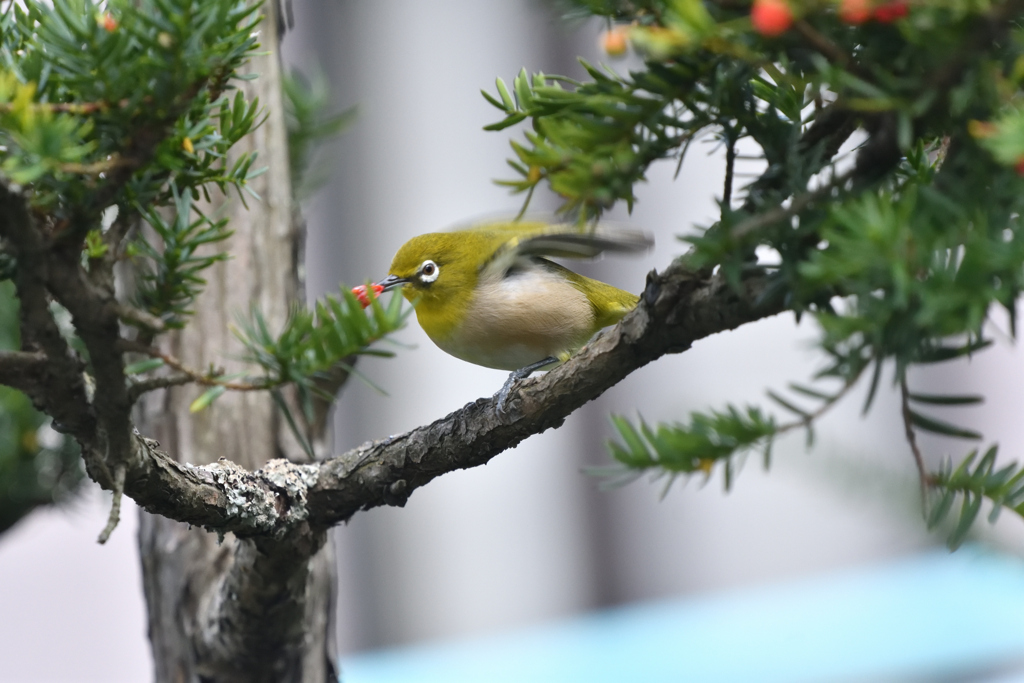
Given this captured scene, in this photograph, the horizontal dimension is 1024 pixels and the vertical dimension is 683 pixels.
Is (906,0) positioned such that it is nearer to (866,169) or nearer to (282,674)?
(866,169)

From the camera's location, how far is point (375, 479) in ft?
2.48

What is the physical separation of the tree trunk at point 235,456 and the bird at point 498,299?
0.19 meters

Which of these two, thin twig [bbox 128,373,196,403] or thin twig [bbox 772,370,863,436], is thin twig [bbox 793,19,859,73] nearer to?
thin twig [bbox 772,370,863,436]

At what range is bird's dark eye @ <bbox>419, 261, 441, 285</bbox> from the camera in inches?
38.8

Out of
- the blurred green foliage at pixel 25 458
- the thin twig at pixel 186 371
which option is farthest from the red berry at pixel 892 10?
the blurred green foliage at pixel 25 458

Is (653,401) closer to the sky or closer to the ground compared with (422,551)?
closer to the sky

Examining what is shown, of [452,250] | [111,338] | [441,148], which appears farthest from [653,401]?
[111,338]

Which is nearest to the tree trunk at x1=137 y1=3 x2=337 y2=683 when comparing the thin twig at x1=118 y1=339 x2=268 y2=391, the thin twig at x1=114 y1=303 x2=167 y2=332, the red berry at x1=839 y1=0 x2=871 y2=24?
the thin twig at x1=118 y1=339 x2=268 y2=391

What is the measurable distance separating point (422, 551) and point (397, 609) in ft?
0.56

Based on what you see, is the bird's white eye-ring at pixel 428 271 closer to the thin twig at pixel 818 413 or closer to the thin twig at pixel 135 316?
the thin twig at pixel 135 316

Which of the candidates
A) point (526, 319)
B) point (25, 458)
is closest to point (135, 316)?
point (526, 319)

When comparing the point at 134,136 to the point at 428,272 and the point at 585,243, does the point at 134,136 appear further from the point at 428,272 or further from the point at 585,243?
the point at 428,272

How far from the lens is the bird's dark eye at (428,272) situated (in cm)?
98

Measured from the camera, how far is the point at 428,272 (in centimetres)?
99
